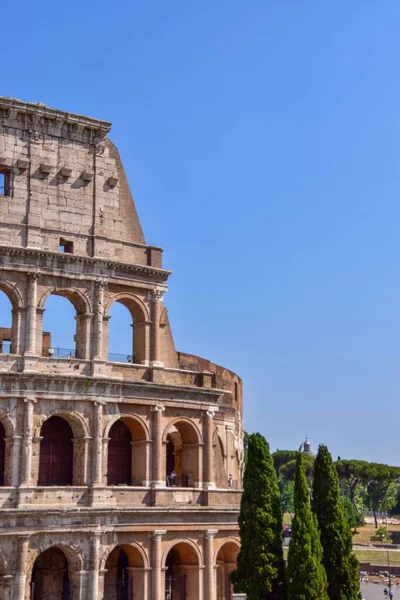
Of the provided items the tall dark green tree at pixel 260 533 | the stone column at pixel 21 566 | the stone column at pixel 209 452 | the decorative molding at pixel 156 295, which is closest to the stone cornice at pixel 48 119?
the decorative molding at pixel 156 295

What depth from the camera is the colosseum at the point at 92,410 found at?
27.7 metres

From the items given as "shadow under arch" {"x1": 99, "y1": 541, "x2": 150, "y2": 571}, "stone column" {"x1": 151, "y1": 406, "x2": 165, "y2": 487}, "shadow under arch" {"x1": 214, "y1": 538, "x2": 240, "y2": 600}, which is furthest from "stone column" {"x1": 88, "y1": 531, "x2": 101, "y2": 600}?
"shadow under arch" {"x1": 214, "y1": 538, "x2": 240, "y2": 600}

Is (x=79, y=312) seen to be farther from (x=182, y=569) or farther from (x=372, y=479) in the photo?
(x=372, y=479)

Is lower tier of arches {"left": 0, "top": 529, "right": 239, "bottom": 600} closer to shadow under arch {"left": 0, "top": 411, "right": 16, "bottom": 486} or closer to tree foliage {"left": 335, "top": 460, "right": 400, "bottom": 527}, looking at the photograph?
shadow under arch {"left": 0, "top": 411, "right": 16, "bottom": 486}

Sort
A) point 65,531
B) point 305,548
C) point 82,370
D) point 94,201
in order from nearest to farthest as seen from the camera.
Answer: point 305,548
point 65,531
point 82,370
point 94,201

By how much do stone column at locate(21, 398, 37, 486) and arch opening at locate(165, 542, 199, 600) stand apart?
6.60 meters

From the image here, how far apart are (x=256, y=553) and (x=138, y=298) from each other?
10.4m

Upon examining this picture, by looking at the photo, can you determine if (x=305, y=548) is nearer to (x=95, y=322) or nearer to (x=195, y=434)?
(x=195, y=434)

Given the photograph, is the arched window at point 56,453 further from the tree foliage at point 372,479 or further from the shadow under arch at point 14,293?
the tree foliage at point 372,479

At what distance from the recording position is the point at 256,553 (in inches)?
1072

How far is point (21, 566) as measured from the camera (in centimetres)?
2655

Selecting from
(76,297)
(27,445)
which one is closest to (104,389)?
(27,445)

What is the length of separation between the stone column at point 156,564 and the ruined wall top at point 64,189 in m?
10.2

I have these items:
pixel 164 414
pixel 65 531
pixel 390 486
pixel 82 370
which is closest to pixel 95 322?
pixel 82 370
